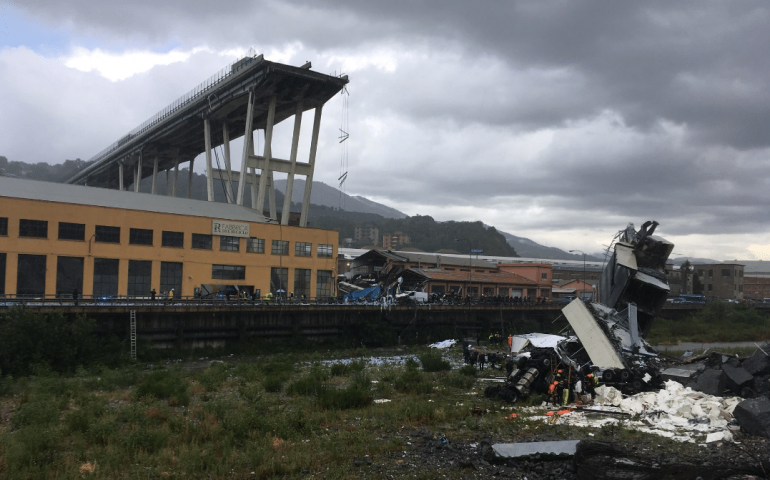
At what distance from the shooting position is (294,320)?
4003 cm

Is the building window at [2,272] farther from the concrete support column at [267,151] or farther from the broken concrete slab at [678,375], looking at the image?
the broken concrete slab at [678,375]

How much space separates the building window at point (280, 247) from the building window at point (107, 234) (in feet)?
41.1

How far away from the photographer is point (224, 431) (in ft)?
48.6

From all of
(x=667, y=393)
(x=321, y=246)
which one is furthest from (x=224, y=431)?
(x=321, y=246)

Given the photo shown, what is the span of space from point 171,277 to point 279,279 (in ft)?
30.4

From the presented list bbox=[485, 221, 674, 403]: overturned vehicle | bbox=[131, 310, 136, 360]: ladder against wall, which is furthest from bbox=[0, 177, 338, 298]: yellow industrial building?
bbox=[485, 221, 674, 403]: overturned vehicle

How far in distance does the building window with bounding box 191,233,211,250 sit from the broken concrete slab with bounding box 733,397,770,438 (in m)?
37.6

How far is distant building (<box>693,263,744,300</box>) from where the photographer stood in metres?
97.8

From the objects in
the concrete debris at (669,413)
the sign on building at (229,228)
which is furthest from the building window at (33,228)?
the concrete debris at (669,413)

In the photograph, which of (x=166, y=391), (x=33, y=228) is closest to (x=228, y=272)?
(x=33, y=228)

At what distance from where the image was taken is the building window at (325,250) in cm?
5047

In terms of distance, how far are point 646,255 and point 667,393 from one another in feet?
45.2

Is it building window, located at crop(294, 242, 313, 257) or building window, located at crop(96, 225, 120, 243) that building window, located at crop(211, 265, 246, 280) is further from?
building window, located at crop(96, 225, 120, 243)

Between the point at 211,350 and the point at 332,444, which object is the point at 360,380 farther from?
the point at 211,350
